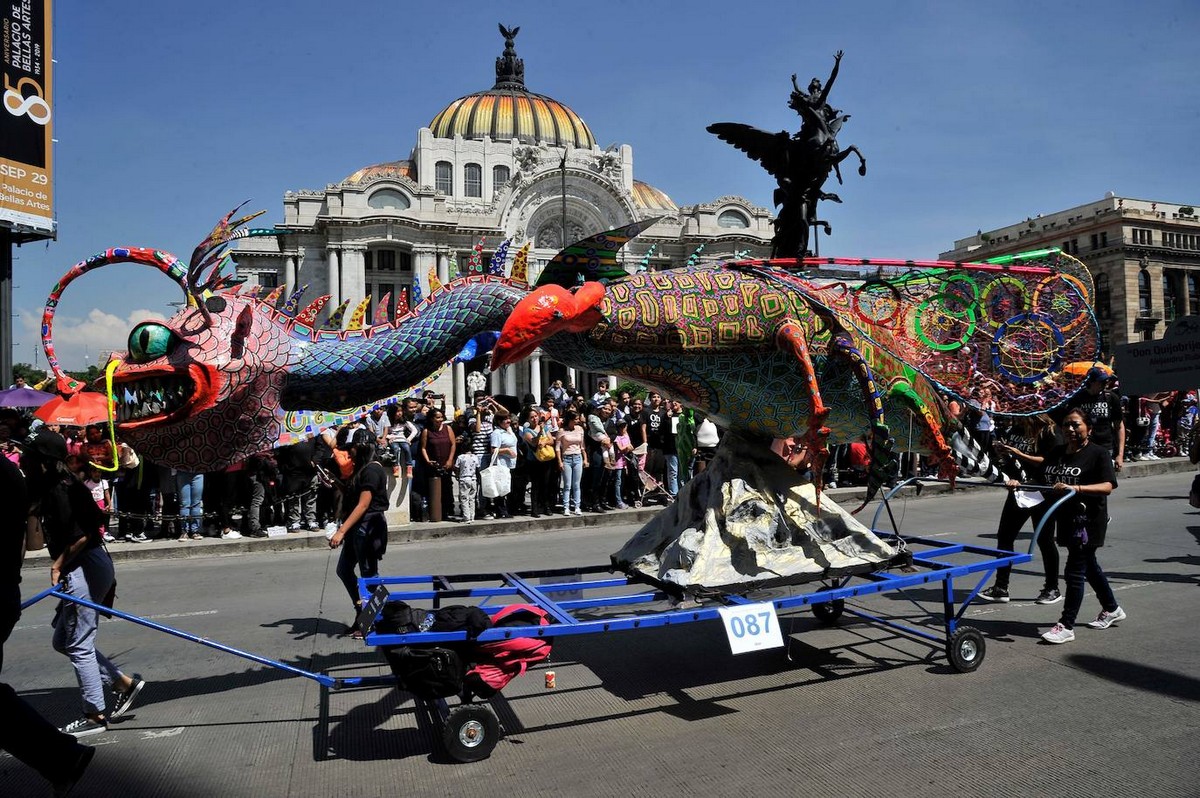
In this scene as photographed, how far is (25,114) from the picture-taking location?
24.6 metres

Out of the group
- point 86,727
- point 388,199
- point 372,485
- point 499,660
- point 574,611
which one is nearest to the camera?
point 499,660

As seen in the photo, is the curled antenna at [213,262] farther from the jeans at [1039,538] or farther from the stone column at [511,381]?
the stone column at [511,381]

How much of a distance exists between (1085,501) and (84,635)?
6930mm

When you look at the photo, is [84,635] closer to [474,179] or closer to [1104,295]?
[474,179]

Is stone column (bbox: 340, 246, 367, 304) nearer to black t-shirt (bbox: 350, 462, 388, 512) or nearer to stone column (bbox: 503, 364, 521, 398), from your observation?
stone column (bbox: 503, 364, 521, 398)

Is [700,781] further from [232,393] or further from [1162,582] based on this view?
[1162,582]

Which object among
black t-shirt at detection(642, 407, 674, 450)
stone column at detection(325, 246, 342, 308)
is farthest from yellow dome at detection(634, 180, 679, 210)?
black t-shirt at detection(642, 407, 674, 450)

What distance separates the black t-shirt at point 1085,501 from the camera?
612 centimetres

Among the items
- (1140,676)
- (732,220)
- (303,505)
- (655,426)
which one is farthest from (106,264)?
(732,220)

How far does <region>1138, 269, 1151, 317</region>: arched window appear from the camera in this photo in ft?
191

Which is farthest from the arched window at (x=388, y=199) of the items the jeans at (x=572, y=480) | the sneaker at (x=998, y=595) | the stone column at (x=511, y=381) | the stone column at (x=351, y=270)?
the sneaker at (x=998, y=595)

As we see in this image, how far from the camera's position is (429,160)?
53.2m

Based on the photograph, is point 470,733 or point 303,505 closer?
point 470,733

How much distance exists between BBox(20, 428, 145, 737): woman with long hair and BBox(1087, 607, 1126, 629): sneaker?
7052mm
